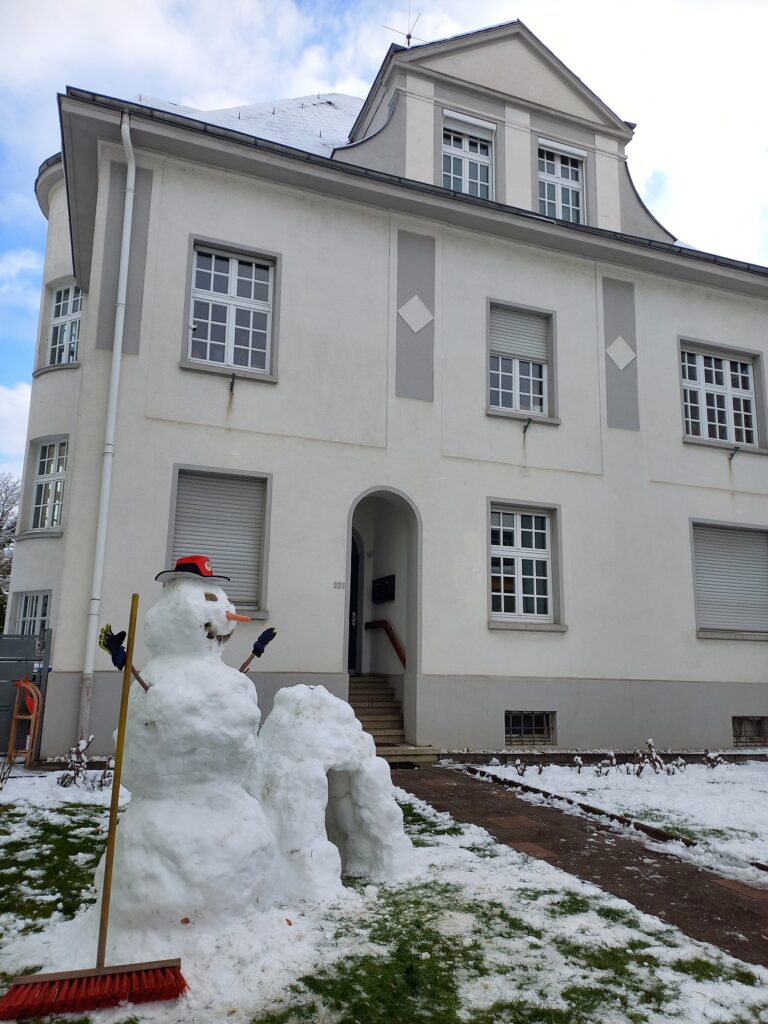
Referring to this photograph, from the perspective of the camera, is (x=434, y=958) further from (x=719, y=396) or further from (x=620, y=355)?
(x=719, y=396)

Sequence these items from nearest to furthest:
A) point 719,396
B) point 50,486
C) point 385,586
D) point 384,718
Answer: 1. point 384,718
2. point 385,586
3. point 719,396
4. point 50,486

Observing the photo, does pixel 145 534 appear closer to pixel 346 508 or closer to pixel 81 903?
pixel 346 508

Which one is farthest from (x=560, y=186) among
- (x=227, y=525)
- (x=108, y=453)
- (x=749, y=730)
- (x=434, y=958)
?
(x=434, y=958)

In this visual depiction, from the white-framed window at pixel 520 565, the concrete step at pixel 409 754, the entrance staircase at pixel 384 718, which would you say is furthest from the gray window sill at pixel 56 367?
the concrete step at pixel 409 754

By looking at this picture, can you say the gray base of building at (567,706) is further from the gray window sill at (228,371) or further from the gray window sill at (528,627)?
the gray window sill at (228,371)

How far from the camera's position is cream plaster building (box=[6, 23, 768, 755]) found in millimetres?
9898

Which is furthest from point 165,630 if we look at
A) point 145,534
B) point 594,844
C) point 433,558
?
point 433,558

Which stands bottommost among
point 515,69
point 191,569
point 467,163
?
point 191,569

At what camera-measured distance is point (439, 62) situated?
12.7 m

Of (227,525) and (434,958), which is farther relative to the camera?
(227,525)

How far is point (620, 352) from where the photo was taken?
12844 millimetres

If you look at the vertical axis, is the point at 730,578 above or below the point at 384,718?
above

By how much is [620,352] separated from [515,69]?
5424mm

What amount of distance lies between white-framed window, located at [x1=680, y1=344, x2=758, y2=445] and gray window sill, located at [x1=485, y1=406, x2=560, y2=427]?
2.96m
